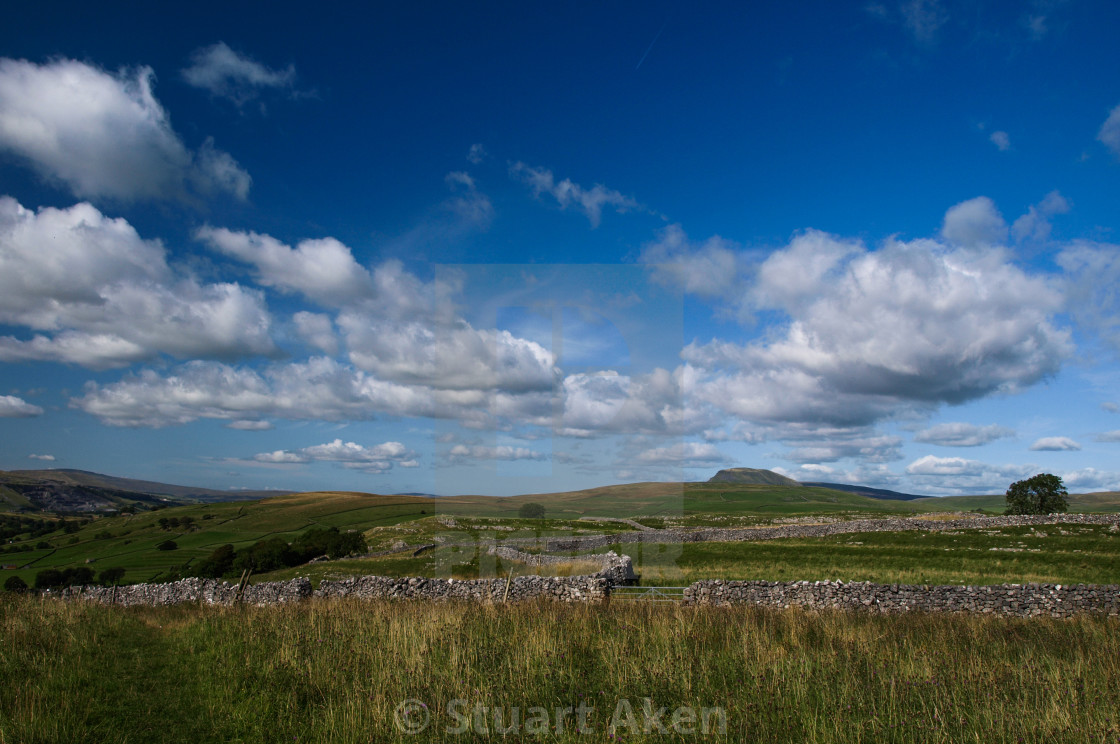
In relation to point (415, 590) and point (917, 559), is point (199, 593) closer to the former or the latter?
point (415, 590)

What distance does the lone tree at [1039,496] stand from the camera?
2527 inches

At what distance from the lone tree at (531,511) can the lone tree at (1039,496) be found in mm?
63064

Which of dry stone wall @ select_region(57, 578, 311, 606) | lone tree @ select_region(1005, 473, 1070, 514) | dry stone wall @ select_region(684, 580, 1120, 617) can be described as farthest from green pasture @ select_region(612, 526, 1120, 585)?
lone tree @ select_region(1005, 473, 1070, 514)

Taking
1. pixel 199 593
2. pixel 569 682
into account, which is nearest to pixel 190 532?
pixel 199 593

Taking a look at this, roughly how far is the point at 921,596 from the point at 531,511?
69.2 m

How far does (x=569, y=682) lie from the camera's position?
5961 mm

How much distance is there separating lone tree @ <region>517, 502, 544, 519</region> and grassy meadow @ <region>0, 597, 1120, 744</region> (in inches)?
2887

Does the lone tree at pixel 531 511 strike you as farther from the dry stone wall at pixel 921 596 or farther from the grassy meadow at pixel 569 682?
the grassy meadow at pixel 569 682

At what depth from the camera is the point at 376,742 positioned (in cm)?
472

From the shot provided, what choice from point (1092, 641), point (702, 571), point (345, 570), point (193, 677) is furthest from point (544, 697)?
point (345, 570)

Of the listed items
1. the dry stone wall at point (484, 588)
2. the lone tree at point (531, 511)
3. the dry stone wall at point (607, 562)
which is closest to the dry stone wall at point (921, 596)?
the dry stone wall at point (484, 588)

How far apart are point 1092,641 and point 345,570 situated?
1313 inches

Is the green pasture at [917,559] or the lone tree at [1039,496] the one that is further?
the lone tree at [1039,496]

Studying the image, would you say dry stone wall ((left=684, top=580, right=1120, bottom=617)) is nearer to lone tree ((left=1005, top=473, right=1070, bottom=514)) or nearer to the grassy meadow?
the grassy meadow
